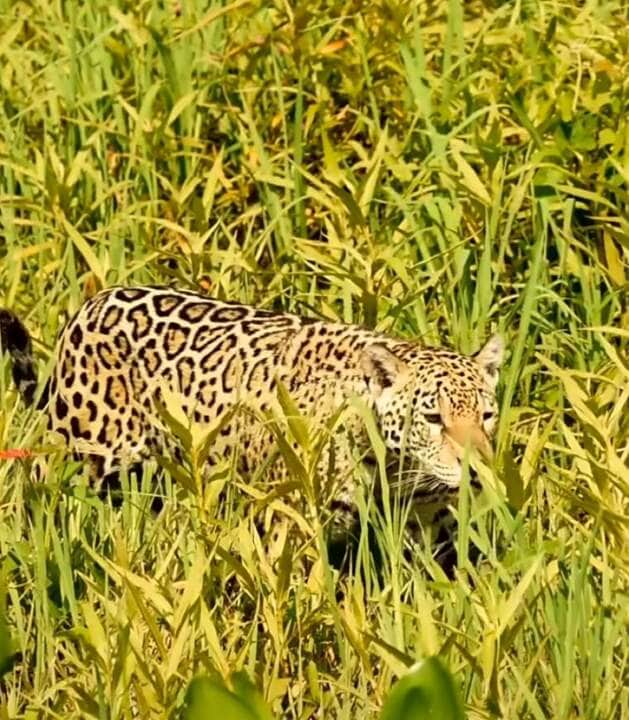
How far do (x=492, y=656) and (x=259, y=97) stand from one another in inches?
126

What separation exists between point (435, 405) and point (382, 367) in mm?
188

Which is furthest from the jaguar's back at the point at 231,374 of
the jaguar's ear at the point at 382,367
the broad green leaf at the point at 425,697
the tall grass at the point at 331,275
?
the broad green leaf at the point at 425,697

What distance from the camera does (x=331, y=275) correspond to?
5.72 meters

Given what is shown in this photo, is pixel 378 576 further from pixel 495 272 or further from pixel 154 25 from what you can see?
→ pixel 154 25

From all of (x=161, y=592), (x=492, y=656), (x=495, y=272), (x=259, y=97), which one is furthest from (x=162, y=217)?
(x=492, y=656)

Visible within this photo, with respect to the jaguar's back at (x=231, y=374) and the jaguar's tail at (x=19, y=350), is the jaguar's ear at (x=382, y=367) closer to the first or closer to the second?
the jaguar's back at (x=231, y=374)

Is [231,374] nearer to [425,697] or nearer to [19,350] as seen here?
[19,350]

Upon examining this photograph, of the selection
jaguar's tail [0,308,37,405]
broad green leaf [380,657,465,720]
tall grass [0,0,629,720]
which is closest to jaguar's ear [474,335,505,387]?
tall grass [0,0,629,720]

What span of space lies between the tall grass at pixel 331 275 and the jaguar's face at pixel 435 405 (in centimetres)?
14

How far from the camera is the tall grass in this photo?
4.10 metres

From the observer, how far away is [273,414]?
514cm

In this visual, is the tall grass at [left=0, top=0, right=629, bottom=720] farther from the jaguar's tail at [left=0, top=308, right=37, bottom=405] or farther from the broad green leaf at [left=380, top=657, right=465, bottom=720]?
the broad green leaf at [left=380, top=657, right=465, bottom=720]

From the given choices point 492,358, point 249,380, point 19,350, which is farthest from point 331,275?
point 19,350

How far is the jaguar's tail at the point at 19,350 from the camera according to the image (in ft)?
18.7
